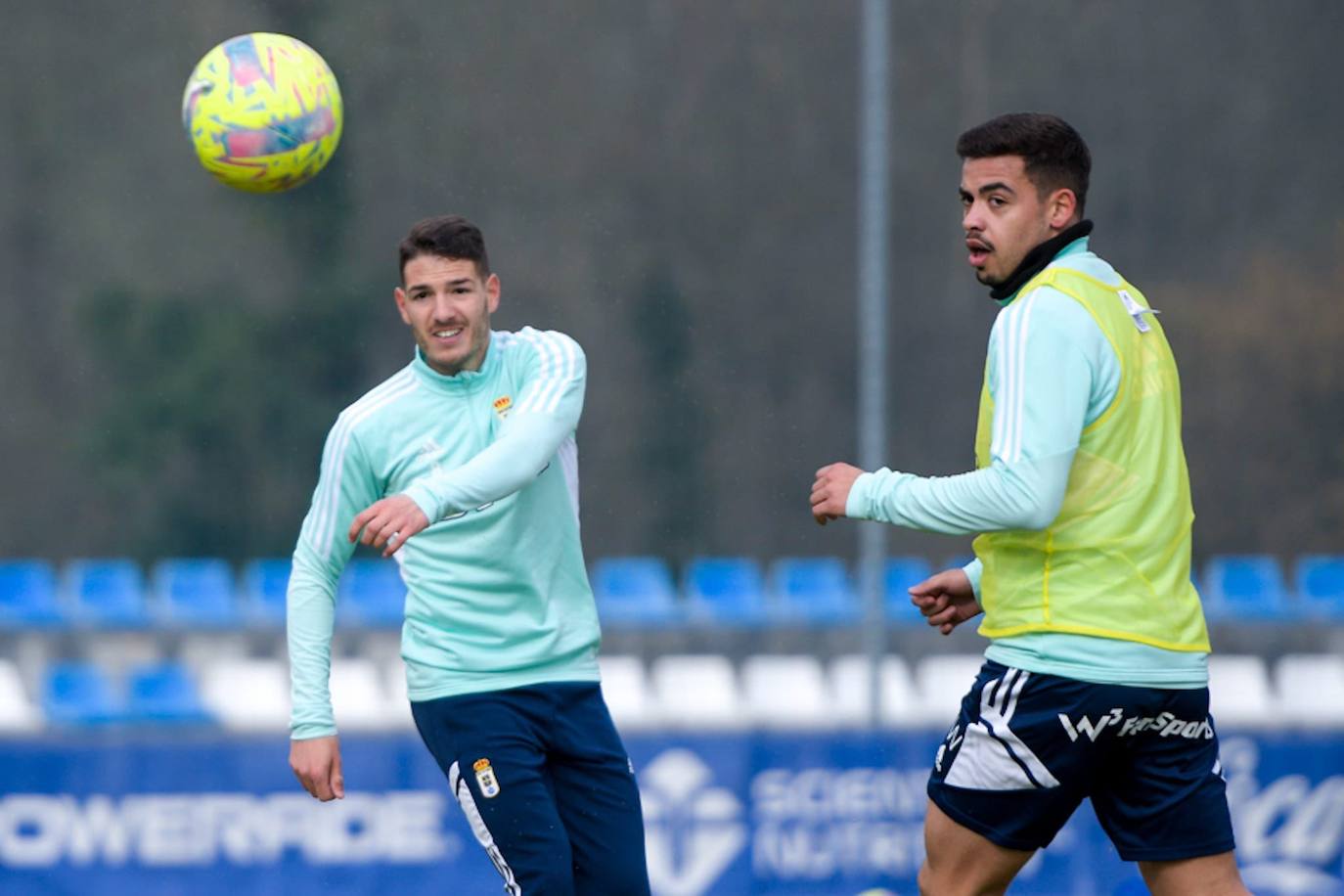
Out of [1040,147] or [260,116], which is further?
[260,116]

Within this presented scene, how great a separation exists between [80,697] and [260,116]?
316 cm

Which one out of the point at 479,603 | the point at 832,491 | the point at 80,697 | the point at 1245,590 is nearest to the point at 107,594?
the point at 80,697

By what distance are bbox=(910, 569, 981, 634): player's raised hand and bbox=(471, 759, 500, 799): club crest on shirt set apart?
100 centimetres

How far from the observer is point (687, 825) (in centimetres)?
705

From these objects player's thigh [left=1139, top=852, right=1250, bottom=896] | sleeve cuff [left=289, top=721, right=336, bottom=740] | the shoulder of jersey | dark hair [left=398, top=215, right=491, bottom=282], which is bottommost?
player's thigh [left=1139, top=852, right=1250, bottom=896]

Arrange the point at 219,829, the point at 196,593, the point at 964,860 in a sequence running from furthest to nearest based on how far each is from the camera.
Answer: the point at 196,593 < the point at 219,829 < the point at 964,860

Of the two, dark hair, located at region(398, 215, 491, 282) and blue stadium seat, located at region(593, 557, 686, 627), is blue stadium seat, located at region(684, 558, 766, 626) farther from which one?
dark hair, located at region(398, 215, 491, 282)

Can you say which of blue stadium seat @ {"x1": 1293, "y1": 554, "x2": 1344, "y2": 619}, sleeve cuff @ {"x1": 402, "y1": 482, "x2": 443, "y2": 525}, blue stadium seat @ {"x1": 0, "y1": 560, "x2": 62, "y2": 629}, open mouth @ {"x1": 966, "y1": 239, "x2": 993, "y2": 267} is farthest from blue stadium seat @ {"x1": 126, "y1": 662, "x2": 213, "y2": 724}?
blue stadium seat @ {"x1": 1293, "y1": 554, "x2": 1344, "y2": 619}

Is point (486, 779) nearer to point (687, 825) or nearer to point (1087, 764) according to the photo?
point (1087, 764)

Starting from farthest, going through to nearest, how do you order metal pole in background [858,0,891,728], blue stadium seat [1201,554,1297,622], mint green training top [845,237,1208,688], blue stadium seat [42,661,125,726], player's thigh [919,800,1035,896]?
1. blue stadium seat [1201,554,1297,622]
2. metal pole in background [858,0,891,728]
3. blue stadium seat [42,661,125,726]
4. player's thigh [919,800,1035,896]
5. mint green training top [845,237,1208,688]

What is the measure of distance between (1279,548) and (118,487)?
5.58m

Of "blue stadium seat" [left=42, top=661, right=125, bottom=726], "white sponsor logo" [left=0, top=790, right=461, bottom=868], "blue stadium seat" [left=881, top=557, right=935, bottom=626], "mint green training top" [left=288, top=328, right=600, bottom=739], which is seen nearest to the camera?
"mint green training top" [left=288, top=328, right=600, bottom=739]

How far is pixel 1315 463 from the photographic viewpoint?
895cm

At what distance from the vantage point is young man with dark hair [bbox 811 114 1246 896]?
364 centimetres
